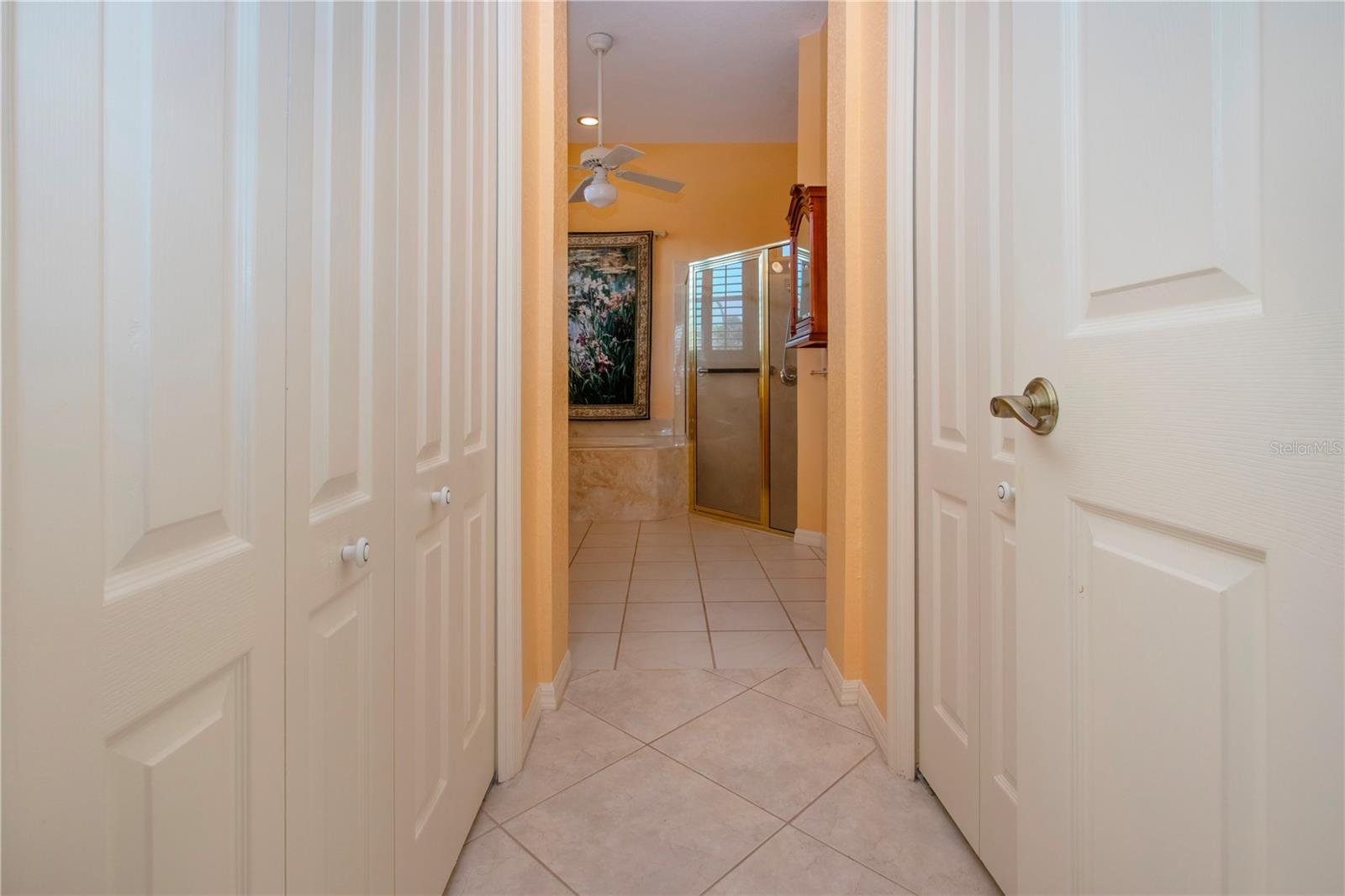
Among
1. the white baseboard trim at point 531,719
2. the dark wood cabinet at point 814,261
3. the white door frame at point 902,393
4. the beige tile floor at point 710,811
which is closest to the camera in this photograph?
the beige tile floor at point 710,811

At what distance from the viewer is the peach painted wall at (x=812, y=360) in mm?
3643

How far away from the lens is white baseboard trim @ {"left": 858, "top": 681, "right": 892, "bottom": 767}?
150 centimetres

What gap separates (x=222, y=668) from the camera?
0.51 m

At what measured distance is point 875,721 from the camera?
5.24 ft

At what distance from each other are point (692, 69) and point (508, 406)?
357cm

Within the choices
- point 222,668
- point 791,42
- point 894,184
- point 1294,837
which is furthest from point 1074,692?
point 791,42

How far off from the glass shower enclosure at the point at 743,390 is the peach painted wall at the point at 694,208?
0.40 meters

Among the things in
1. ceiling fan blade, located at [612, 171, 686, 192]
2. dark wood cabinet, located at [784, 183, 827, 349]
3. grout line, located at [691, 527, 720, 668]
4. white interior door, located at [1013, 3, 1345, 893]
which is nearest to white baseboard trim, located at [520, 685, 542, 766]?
grout line, located at [691, 527, 720, 668]

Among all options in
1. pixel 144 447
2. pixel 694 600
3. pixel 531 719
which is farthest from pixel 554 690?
pixel 144 447

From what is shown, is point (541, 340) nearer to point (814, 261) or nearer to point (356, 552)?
point (356, 552)

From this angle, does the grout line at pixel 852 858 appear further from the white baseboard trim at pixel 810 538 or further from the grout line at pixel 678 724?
the white baseboard trim at pixel 810 538

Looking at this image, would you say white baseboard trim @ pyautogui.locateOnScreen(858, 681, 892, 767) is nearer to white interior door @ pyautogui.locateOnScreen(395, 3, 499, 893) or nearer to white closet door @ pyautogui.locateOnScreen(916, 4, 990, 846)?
white closet door @ pyautogui.locateOnScreen(916, 4, 990, 846)

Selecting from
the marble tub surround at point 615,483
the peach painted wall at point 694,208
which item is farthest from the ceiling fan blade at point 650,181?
the marble tub surround at point 615,483

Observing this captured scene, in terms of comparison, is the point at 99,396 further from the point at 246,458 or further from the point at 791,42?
the point at 791,42
